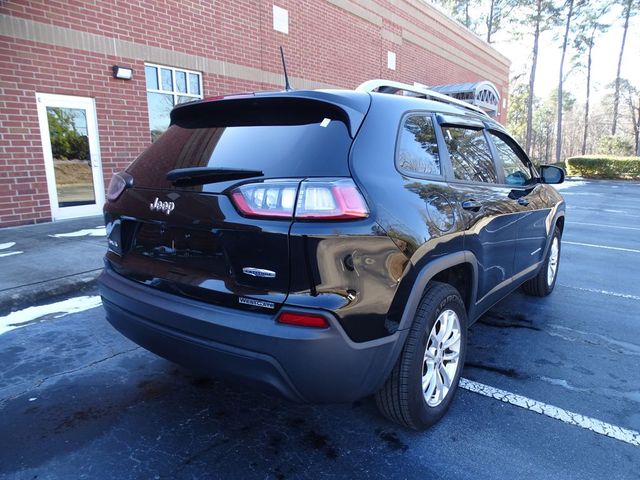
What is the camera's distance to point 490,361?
3.39m

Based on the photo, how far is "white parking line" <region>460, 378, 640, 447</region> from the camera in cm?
252

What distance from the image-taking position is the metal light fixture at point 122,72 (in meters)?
8.75

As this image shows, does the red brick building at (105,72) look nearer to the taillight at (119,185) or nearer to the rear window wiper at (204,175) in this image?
the taillight at (119,185)

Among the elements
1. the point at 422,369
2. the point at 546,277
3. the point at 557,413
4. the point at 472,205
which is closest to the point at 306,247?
the point at 422,369

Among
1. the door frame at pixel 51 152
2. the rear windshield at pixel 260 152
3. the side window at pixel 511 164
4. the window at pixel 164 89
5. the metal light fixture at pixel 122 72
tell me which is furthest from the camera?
the window at pixel 164 89

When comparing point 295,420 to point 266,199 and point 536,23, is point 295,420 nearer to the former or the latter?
point 266,199

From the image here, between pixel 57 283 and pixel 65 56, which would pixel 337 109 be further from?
pixel 65 56

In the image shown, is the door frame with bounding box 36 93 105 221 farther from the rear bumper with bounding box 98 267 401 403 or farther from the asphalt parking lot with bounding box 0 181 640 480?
the rear bumper with bounding box 98 267 401 403

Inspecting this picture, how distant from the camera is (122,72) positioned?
8.82m

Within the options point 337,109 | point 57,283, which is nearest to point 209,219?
point 337,109

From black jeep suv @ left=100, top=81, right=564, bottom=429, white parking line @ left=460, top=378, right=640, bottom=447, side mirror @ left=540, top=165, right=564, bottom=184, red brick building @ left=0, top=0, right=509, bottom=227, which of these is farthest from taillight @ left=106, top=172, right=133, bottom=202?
red brick building @ left=0, top=0, right=509, bottom=227

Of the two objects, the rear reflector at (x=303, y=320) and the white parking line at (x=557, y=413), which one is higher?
the rear reflector at (x=303, y=320)

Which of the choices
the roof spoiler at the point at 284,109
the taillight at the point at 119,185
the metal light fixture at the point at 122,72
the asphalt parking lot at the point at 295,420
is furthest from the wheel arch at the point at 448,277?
the metal light fixture at the point at 122,72

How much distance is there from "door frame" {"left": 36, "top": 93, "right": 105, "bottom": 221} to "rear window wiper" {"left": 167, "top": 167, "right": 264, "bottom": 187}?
709 centimetres
